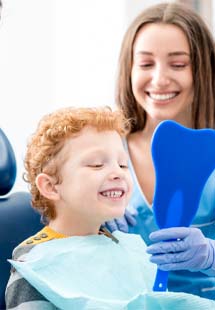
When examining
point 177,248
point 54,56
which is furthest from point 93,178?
point 54,56

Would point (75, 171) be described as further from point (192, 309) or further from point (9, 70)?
point (9, 70)

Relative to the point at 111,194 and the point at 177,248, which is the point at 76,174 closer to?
the point at 111,194

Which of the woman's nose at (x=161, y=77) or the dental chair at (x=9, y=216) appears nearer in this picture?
the dental chair at (x=9, y=216)

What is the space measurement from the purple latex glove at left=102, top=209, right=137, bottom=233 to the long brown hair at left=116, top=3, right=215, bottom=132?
0.36 m

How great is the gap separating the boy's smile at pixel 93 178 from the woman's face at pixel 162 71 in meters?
0.51

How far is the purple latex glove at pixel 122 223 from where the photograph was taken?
65.4 inches

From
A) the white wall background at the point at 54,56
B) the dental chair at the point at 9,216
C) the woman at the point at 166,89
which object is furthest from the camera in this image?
the white wall background at the point at 54,56

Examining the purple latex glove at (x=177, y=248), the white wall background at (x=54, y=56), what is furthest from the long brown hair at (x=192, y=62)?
the white wall background at (x=54, y=56)

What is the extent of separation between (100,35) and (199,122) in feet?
3.31

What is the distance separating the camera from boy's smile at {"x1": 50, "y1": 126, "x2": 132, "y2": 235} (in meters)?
1.41

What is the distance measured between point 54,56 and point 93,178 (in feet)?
5.03

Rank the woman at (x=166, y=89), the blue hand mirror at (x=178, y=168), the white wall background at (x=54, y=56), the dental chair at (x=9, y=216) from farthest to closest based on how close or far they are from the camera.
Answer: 1. the white wall background at (x=54, y=56)
2. the woman at (x=166, y=89)
3. the dental chair at (x=9, y=216)
4. the blue hand mirror at (x=178, y=168)

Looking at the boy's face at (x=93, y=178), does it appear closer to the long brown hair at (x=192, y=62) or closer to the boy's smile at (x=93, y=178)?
the boy's smile at (x=93, y=178)

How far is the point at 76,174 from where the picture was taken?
55.8 inches
